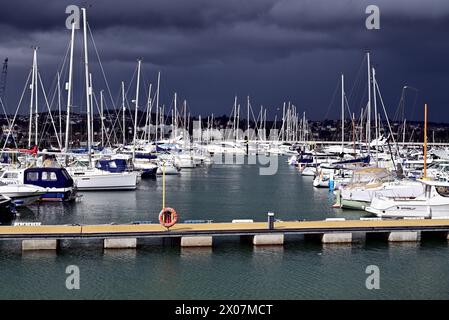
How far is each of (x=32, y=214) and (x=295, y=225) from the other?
18575 mm

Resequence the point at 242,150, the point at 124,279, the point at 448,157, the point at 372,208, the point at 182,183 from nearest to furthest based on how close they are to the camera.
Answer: the point at 124,279
the point at 372,208
the point at 182,183
the point at 448,157
the point at 242,150

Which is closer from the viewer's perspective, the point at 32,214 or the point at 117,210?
the point at 32,214

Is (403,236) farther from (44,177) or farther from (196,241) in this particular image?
(44,177)

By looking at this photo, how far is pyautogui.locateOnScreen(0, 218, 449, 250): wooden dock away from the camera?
96.5 ft

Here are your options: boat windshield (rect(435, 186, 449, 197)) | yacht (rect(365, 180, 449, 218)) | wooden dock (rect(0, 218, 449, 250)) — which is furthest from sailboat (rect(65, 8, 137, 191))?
boat windshield (rect(435, 186, 449, 197))

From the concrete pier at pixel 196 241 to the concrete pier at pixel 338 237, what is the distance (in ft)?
19.2

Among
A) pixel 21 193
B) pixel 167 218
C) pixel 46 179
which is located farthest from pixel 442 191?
pixel 46 179

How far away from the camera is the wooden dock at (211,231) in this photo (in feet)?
96.5

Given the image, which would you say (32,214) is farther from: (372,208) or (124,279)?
(372,208)

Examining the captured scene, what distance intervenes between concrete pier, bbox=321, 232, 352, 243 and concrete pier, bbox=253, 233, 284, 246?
2316 millimetres

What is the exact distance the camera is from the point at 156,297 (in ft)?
77.6

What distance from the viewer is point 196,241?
30344mm

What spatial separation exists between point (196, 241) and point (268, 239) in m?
3.51

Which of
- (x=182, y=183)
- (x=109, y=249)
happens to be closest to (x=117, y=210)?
(x=109, y=249)
